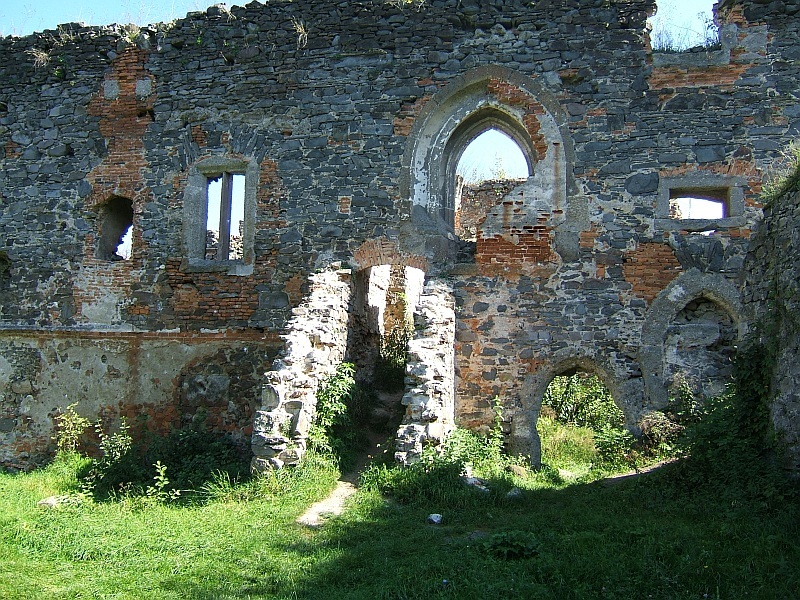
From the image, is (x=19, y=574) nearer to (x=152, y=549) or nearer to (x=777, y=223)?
(x=152, y=549)

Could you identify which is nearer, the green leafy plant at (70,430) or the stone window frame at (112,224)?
the green leafy plant at (70,430)

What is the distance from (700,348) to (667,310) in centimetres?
64

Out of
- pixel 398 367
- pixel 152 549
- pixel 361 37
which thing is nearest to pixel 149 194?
pixel 361 37

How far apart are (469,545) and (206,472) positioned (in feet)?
14.6

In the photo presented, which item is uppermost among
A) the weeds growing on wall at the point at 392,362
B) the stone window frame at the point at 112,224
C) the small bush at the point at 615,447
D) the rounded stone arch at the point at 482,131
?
the rounded stone arch at the point at 482,131

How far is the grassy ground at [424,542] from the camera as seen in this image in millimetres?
5020

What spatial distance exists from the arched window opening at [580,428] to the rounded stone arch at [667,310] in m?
0.72

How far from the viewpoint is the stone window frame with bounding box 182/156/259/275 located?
10.9 m

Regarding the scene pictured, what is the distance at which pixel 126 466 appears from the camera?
365 inches

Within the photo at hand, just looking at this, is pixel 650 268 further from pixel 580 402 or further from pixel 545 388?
pixel 580 402

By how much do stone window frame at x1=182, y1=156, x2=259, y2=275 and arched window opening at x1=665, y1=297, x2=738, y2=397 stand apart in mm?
6123

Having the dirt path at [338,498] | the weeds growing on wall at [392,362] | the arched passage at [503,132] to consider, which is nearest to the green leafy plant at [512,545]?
the dirt path at [338,498]

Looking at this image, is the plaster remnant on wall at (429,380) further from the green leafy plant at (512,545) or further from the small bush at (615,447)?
the green leafy plant at (512,545)

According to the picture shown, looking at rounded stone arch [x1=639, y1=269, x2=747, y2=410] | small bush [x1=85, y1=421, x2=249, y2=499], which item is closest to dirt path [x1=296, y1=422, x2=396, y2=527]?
small bush [x1=85, y1=421, x2=249, y2=499]
